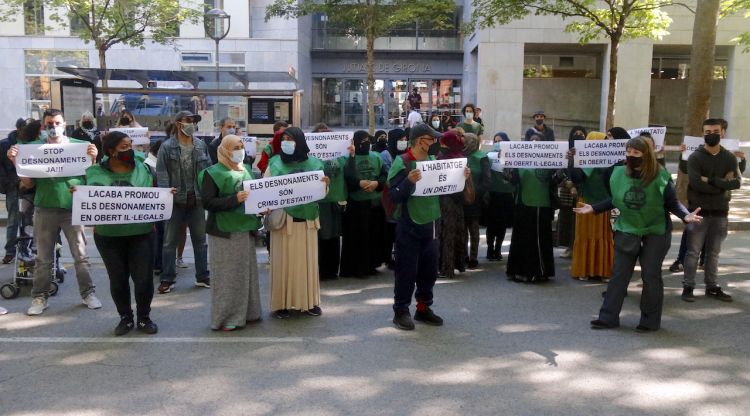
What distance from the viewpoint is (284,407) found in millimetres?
4727

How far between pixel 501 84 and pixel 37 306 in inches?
773

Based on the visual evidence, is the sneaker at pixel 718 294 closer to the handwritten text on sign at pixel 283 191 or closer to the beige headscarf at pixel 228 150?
the handwritten text on sign at pixel 283 191

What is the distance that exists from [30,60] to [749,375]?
3290cm

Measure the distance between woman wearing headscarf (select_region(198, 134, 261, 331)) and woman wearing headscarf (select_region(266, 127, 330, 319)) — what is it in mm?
301

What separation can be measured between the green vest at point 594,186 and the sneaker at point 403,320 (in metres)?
3.11

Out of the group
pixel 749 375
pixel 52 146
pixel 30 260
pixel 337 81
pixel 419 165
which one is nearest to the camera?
pixel 749 375

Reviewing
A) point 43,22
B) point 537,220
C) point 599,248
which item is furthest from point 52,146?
point 43,22

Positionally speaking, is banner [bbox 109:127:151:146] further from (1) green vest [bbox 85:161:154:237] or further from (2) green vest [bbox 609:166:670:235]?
(2) green vest [bbox 609:166:670:235]

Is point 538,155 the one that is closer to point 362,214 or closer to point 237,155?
point 362,214

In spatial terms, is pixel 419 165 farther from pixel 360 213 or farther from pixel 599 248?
pixel 599 248

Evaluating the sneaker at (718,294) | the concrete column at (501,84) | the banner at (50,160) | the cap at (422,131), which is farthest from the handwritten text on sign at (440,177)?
the concrete column at (501,84)

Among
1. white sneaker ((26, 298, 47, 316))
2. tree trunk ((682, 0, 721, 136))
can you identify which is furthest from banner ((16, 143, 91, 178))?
tree trunk ((682, 0, 721, 136))

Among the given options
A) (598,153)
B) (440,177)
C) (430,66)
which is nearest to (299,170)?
(440,177)

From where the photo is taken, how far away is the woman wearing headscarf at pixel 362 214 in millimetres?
8477
